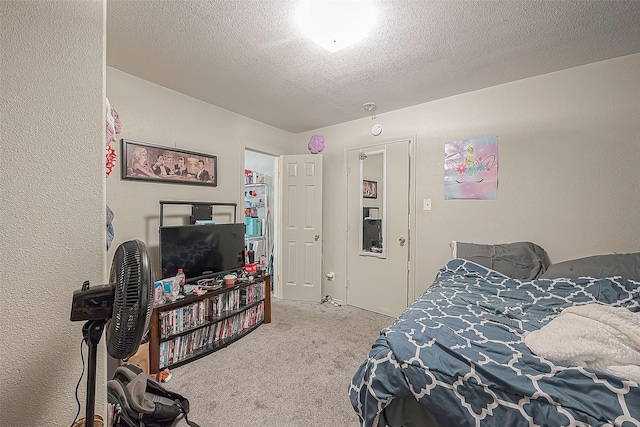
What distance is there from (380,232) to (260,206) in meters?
2.37

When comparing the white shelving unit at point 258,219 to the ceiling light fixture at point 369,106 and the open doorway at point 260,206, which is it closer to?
the open doorway at point 260,206

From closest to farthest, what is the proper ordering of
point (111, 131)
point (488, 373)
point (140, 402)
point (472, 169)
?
point (488, 373) < point (140, 402) < point (111, 131) < point (472, 169)

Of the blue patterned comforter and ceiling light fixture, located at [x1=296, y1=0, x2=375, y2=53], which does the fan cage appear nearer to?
the blue patterned comforter

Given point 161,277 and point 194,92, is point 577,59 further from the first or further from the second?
point 161,277

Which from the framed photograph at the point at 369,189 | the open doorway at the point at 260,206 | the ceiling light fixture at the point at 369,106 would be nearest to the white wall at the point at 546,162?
the ceiling light fixture at the point at 369,106

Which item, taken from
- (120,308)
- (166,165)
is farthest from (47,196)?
(166,165)

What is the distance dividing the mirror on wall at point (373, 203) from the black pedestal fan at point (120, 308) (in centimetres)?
287

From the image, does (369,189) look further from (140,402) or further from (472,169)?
(140,402)

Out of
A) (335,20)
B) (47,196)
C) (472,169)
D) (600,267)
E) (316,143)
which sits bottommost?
(600,267)

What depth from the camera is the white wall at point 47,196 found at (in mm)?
701

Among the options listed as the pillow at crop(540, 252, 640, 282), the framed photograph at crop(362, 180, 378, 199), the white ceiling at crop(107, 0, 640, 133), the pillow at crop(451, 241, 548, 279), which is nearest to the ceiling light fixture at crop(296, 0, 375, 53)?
the white ceiling at crop(107, 0, 640, 133)

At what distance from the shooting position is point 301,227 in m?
3.74

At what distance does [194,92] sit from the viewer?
2650 millimetres

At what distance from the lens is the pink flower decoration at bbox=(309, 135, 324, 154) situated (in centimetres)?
372
